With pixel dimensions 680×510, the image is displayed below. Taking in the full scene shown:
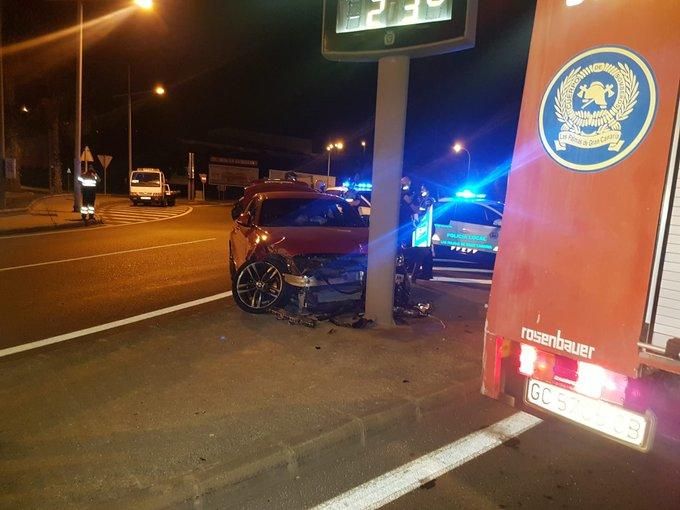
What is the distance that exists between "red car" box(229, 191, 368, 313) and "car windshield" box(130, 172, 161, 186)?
22.8 meters

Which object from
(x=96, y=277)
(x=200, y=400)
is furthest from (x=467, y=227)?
(x=200, y=400)

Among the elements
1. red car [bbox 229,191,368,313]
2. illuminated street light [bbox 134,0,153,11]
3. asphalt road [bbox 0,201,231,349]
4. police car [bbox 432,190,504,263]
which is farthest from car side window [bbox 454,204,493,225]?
illuminated street light [bbox 134,0,153,11]

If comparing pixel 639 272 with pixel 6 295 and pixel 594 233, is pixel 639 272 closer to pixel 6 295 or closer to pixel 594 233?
pixel 594 233

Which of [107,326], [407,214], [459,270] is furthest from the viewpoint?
[459,270]

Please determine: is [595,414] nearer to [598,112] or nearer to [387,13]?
[598,112]

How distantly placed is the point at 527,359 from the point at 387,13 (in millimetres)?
4304

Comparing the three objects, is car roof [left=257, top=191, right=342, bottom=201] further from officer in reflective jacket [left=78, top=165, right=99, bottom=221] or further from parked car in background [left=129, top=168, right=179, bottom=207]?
parked car in background [left=129, top=168, right=179, bottom=207]

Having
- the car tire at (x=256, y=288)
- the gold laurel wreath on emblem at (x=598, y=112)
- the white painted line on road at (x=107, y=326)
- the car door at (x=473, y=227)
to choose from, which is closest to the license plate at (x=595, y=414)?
the gold laurel wreath on emblem at (x=598, y=112)

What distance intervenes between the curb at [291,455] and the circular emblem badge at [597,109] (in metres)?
2.37

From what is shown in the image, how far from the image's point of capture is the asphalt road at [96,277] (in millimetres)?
6965

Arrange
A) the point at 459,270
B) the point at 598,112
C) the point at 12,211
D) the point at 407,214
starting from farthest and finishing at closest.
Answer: the point at 12,211 → the point at 459,270 → the point at 407,214 → the point at 598,112

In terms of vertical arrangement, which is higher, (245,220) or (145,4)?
(145,4)

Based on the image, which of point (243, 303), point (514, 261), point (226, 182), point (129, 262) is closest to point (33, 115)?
point (226, 182)

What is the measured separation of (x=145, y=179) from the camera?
95.5ft
